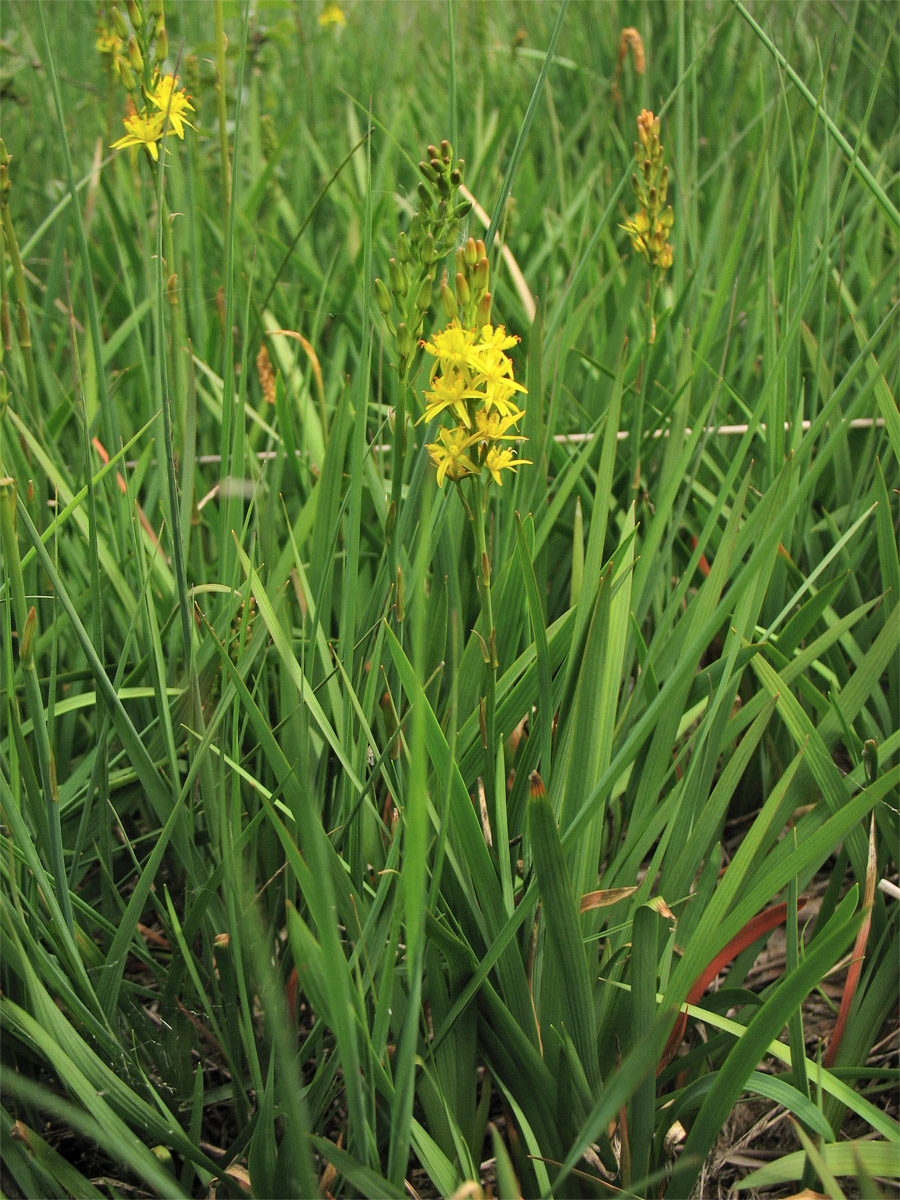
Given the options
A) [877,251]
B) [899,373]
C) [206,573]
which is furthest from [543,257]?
[206,573]

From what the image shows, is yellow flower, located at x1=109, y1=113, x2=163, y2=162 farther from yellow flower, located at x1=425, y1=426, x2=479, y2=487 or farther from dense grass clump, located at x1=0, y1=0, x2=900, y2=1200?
yellow flower, located at x1=425, y1=426, x2=479, y2=487

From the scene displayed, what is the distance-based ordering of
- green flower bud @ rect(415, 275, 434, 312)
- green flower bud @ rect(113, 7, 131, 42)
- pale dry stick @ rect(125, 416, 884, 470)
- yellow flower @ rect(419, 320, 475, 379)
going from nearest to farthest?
yellow flower @ rect(419, 320, 475, 379) → green flower bud @ rect(415, 275, 434, 312) → green flower bud @ rect(113, 7, 131, 42) → pale dry stick @ rect(125, 416, 884, 470)

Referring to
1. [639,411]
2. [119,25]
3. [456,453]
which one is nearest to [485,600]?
[456,453]

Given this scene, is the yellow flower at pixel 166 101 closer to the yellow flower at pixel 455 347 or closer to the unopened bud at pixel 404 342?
the unopened bud at pixel 404 342

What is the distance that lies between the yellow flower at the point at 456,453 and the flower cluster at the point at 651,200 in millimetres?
689

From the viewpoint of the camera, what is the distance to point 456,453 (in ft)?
2.17

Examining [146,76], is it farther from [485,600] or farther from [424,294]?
[485,600]

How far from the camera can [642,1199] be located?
702mm

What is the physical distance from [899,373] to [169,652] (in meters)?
1.05

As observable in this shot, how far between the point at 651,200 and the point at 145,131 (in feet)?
2.18

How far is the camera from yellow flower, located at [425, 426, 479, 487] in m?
0.66

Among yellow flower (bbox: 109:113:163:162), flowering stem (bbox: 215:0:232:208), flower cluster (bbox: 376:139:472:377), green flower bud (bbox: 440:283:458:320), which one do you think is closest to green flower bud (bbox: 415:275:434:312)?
flower cluster (bbox: 376:139:472:377)

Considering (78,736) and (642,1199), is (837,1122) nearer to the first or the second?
(642,1199)

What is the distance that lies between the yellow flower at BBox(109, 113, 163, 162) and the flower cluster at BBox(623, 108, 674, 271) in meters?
0.60
